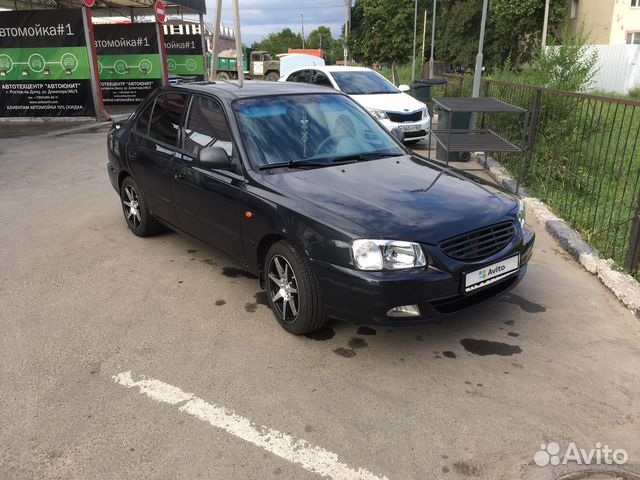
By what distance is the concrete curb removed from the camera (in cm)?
421

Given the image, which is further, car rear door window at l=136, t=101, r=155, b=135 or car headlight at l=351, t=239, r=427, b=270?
car rear door window at l=136, t=101, r=155, b=135

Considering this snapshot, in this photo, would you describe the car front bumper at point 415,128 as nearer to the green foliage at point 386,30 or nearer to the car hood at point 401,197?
the car hood at point 401,197

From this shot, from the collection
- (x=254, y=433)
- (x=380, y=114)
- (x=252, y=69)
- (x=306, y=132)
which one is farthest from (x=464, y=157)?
(x=252, y=69)

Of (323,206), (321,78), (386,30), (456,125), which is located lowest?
(456,125)

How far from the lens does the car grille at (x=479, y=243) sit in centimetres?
321

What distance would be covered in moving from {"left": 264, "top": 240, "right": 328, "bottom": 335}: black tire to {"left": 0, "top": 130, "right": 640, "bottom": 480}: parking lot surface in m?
0.15

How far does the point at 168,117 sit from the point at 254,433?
11.0 feet

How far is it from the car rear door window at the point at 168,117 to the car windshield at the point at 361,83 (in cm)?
626

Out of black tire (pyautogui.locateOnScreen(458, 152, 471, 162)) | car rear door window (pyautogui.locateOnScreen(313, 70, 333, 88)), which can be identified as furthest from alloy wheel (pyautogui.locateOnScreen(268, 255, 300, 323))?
car rear door window (pyautogui.locateOnScreen(313, 70, 333, 88))

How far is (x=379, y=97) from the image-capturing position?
1077 cm

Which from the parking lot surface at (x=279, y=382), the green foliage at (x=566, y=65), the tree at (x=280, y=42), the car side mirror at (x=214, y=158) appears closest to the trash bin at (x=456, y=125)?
the green foliage at (x=566, y=65)

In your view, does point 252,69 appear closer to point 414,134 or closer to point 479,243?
point 414,134

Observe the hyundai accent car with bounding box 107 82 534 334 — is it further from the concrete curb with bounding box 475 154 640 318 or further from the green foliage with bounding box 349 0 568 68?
the green foliage with bounding box 349 0 568 68

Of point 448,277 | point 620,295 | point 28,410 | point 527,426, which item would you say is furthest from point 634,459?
point 28,410
